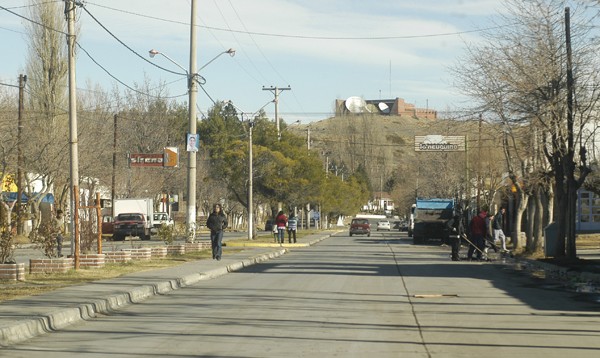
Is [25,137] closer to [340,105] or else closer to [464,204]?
[464,204]

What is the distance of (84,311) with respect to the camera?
48.1 ft

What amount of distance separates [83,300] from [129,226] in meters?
41.2

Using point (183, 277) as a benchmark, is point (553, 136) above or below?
above

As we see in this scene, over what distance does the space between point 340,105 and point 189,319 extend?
163m

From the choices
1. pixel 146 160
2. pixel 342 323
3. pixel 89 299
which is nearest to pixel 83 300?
pixel 89 299

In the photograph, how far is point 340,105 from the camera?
175750 mm

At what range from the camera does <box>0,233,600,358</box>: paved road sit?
11164 millimetres

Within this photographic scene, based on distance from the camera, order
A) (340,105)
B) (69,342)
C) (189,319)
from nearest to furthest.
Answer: (69,342), (189,319), (340,105)

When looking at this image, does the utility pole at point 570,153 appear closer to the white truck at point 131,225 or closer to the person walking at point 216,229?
the person walking at point 216,229

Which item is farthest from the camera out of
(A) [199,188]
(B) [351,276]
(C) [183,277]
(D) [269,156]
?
(A) [199,188]

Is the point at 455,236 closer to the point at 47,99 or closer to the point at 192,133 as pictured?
the point at 192,133

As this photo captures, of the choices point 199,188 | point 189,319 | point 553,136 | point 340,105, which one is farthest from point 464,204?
point 340,105

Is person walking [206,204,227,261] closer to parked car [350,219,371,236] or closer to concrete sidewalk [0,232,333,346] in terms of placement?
concrete sidewalk [0,232,333,346]

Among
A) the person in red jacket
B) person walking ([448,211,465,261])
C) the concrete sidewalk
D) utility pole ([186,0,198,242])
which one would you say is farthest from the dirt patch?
utility pole ([186,0,198,242])
